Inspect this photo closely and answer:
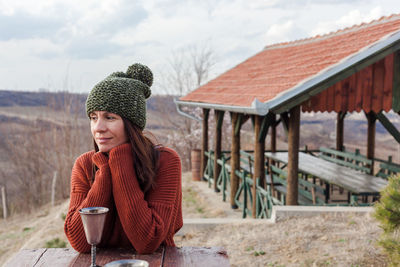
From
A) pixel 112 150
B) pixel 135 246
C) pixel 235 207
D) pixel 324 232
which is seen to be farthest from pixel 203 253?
pixel 235 207

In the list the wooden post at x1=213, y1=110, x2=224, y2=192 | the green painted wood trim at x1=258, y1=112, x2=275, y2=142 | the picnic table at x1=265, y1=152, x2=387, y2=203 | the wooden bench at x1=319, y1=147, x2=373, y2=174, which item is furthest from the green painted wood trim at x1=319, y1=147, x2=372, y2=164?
the green painted wood trim at x1=258, y1=112, x2=275, y2=142

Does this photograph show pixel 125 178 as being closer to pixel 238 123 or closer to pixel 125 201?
pixel 125 201

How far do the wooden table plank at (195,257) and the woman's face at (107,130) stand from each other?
66 centimetres

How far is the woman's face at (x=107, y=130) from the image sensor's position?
7.82 ft

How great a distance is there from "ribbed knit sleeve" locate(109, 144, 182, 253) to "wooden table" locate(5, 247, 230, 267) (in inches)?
3.0

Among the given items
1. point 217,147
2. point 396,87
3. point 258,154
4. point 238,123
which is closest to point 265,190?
point 258,154

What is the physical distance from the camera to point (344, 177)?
8.02m

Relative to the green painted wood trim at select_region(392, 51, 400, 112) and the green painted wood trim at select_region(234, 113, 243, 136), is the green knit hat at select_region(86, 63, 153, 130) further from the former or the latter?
the green painted wood trim at select_region(234, 113, 243, 136)

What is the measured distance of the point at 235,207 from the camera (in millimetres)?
9453

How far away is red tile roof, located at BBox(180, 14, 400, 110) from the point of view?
718cm

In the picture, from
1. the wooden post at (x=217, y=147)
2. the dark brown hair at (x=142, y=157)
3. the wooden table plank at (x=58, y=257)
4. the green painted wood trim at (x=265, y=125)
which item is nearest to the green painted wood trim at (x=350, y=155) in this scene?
the wooden post at (x=217, y=147)

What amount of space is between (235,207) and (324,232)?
12.4 feet

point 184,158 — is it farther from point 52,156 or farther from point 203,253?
point 203,253

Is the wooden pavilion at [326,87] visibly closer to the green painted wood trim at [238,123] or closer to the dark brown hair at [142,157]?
the green painted wood trim at [238,123]
